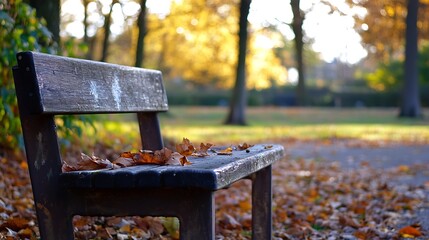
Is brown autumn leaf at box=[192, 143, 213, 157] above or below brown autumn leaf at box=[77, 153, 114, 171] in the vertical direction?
below

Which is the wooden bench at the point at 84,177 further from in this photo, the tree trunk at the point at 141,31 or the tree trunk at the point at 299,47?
the tree trunk at the point at 299,47

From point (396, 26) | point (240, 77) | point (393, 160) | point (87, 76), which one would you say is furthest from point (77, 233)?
point (396, 26)

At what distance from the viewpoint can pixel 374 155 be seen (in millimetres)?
12383

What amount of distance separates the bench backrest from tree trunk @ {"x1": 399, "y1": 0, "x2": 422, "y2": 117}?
82.1 feet

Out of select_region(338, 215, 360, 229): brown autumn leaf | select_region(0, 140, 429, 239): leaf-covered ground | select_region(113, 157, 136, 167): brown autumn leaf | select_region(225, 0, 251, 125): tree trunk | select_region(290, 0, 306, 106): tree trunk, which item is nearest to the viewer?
select_region(113, 157, 136, 167): brown autumn leaf

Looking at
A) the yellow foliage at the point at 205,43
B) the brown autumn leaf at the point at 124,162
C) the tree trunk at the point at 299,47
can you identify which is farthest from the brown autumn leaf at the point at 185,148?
the tree trunk at the point at 299,47

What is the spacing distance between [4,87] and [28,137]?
291 centimetres

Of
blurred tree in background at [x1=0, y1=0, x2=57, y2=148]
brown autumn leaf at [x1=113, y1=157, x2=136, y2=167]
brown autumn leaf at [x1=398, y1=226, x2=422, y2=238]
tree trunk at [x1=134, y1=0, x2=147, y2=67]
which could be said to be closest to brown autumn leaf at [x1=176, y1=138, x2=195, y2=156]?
brown autumn leaf at [x1=113, y1=157, x2=136, y2=167]

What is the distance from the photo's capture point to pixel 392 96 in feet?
144

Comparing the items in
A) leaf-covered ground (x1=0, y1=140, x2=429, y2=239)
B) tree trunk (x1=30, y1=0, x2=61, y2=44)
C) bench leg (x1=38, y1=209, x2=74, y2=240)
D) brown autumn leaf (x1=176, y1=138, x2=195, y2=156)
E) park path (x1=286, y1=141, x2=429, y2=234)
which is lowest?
park path (x1=286, y1=141, x2=429, y2=234)

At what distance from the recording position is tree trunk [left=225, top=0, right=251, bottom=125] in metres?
24.1

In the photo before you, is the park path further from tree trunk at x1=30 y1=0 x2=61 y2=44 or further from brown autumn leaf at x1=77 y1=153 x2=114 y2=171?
brown autumn leaf at x1=77 y1=153 x2=114 y2=171

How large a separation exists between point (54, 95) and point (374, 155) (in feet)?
33.1

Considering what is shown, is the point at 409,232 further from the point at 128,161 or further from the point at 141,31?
the point at 141,31
